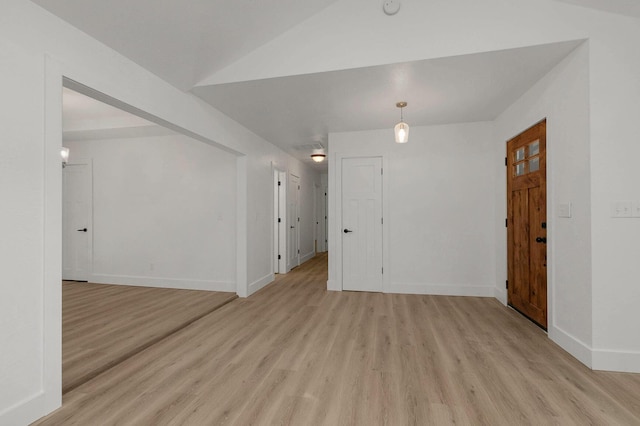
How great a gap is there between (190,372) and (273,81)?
268 cm

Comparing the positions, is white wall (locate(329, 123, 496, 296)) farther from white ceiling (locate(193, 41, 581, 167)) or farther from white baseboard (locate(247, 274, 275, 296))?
white baseboard (locate(247, 274, 275, 296))

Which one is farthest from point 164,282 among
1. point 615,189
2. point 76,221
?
point 615,189

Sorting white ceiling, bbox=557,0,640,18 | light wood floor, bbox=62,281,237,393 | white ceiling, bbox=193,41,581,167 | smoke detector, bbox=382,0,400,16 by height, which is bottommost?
light wood floor, bbox=62,281,237,393

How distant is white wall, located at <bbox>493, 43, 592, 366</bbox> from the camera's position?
2.44 meters

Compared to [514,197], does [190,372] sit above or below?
below

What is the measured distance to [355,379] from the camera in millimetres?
2238

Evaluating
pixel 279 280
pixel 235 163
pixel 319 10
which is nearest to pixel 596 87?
pixel 319 10

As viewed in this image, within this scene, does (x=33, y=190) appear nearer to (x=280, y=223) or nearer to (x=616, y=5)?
(x=616, y=5)

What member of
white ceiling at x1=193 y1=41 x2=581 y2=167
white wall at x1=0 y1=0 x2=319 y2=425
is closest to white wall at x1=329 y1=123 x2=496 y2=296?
white ceiling at x1=193 y1=41 x2=581 y2=167

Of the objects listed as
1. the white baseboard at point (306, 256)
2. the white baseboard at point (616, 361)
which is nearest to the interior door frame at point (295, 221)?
the white baseboard at point (306, 256)

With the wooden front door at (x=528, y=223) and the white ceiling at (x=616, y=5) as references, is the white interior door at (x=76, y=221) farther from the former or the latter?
the white ceiling at (x=616, y=5)

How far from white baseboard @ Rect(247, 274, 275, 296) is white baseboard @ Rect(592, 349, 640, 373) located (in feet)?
13.1

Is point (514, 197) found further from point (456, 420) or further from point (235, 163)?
point (235, 163)

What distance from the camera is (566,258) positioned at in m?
2.71
